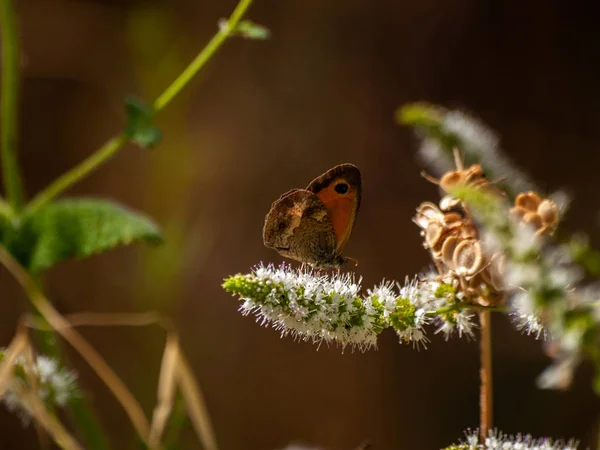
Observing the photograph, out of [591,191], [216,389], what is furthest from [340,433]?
[591,191]

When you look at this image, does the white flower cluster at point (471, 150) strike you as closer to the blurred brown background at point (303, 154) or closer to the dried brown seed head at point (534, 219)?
the dried brown seed head at point (534, 219)

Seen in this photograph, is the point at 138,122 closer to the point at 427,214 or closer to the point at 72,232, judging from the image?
the point at 72,232

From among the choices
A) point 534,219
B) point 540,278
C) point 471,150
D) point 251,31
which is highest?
point 251,31

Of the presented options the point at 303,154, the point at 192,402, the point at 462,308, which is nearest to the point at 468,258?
the point at 462,308

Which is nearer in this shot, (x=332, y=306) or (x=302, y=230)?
(x=332, y=306)

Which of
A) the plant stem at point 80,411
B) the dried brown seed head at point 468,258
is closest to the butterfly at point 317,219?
the dried brown seed head at point 468,258

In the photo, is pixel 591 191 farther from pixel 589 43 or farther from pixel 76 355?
pixel 76 355
